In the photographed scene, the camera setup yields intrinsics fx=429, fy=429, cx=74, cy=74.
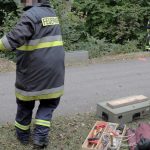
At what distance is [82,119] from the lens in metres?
6.20

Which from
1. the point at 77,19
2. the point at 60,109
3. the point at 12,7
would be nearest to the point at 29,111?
the point at 60,109

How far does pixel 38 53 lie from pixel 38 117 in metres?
0.80

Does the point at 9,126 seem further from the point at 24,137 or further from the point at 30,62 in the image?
the point at 30,62

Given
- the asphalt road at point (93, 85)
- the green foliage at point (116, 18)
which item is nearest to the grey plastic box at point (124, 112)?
the asphalt road at point (93, 85)

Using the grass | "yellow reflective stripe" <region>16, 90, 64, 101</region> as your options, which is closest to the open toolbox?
the grass

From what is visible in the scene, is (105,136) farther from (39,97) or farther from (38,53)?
(38,53)

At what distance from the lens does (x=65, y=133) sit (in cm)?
562

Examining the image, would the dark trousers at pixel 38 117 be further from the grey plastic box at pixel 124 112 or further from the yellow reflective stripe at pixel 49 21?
the grey plastic box at pixel 124 112

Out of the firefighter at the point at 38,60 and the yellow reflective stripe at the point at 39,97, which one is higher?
the firefighter at the point at 38,60

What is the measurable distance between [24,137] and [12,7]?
29.3 feet

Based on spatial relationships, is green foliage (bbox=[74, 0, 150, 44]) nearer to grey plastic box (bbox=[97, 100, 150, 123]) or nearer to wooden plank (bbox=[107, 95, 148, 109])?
wooden plank (bbox=[107, 95, 148, 109])

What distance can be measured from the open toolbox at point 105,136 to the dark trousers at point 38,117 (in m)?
0.52

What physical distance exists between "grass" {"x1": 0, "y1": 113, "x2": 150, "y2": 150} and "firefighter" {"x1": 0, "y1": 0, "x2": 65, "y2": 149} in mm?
261

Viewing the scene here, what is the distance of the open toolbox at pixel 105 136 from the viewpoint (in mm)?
5020
